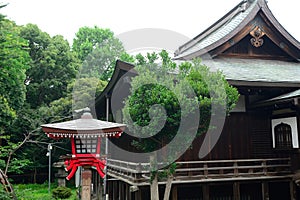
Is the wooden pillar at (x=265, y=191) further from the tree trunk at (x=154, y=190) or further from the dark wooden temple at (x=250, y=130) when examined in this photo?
the tree trunk at (x=154, y=190)

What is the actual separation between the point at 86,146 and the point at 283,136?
7458 millimetres

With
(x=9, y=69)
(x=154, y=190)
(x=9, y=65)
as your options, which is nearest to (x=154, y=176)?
(x=154, y=190)

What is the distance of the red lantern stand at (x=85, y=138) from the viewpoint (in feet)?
24.5

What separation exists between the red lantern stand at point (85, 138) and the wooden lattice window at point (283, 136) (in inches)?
264

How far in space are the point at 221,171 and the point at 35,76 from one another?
71.2ft

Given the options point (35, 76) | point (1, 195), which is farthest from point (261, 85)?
point (35, 76)

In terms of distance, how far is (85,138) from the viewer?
25.1 ft

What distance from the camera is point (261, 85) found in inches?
444

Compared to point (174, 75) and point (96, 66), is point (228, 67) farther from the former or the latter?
point (96, 66)

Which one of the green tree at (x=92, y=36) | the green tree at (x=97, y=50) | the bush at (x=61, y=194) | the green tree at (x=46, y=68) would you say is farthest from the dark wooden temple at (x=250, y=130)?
the green tree at (x=92, y=36)

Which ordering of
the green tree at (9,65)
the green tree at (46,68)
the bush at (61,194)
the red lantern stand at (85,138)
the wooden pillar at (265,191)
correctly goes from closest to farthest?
the red lantern stand at (85,138) < the wooden pillar at (265,191) < the green tree at (9,65) < the bush at (61,194) < the green tree at (46,68)

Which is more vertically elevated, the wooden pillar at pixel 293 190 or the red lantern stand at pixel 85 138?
the red lantern stand at pixel 85 138

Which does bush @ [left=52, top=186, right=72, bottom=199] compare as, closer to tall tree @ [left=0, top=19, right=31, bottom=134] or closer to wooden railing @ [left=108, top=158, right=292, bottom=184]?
tall tree @ [left=0, top=19, right=31, bottom=134]

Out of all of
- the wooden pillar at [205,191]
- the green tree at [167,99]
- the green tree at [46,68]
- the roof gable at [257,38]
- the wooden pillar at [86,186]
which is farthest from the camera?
the green tree at [46,68]
